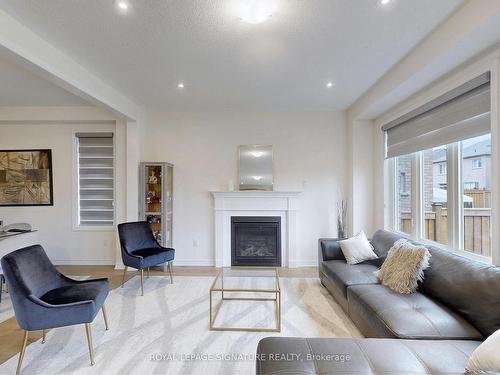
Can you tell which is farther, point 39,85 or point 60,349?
point 39,85

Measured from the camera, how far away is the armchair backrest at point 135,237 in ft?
11.8

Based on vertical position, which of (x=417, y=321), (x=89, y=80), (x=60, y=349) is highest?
(x=89, y=80)

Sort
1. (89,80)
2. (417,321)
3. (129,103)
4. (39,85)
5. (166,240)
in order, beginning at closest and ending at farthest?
1. (417,321)
2. (89,80)
3. (39,85)
4. (129,103)
5. (166,240)

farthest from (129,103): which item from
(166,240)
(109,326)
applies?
(109,326)

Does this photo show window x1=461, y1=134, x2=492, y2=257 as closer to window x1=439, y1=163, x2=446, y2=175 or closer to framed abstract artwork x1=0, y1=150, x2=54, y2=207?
window x1=439, y1=163, x2=446, y2=175

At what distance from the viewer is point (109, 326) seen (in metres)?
2.54

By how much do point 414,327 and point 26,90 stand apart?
5.23m

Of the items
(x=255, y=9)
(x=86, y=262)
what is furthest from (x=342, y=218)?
(x=86, y=262)

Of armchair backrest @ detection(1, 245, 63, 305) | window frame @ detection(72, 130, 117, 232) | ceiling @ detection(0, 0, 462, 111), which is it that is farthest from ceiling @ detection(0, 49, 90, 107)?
armchair backrest @ detection(1, 245, 63, 305)

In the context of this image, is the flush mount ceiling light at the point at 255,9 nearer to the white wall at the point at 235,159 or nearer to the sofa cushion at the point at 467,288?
the sofa cushion at the point at 467,288

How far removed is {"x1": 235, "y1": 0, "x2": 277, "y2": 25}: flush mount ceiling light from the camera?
1.92 metres

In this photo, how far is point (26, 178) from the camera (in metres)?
4.57

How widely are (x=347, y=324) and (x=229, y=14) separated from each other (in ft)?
9.87

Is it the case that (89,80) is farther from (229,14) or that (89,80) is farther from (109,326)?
(109,326)
